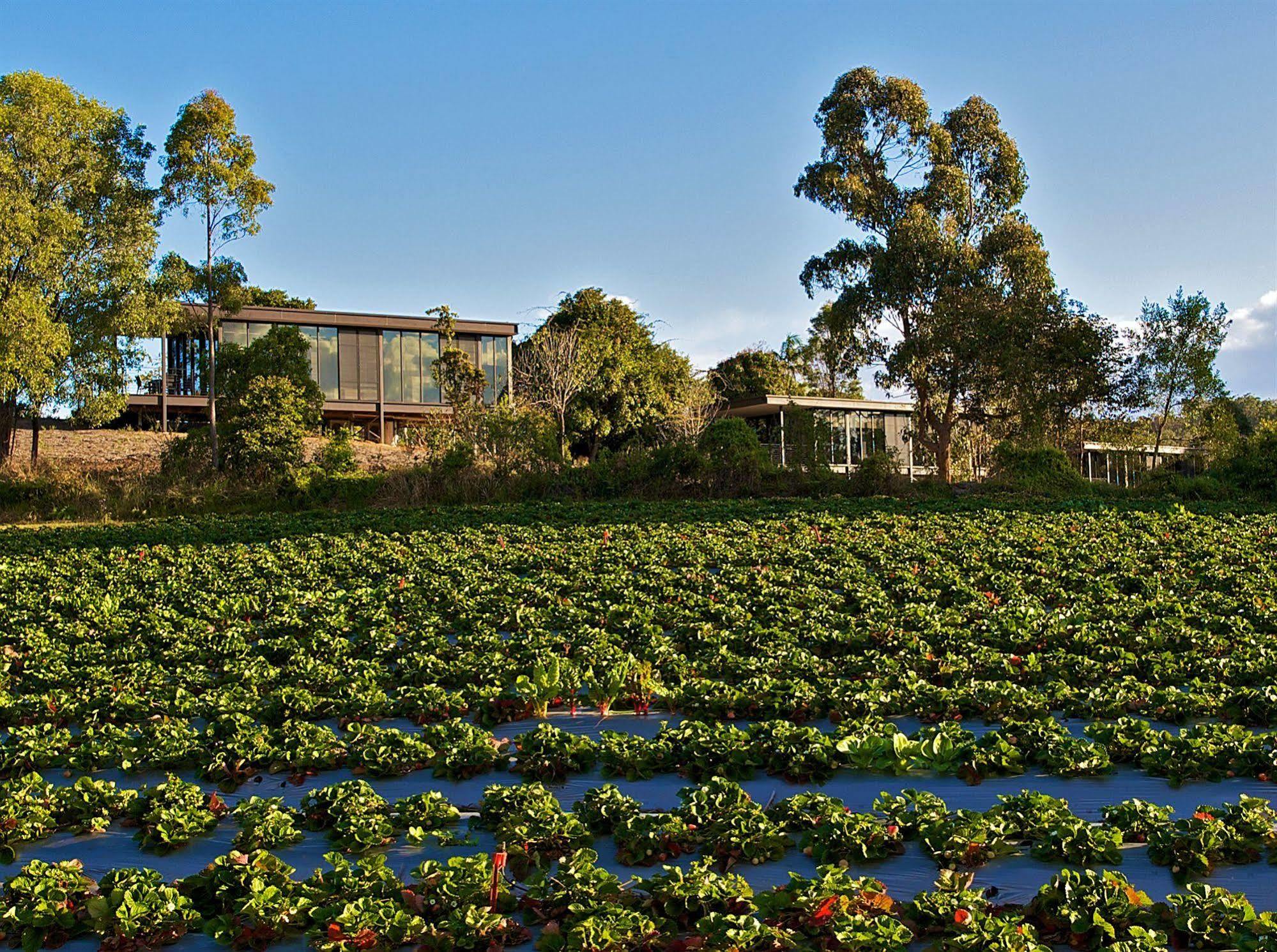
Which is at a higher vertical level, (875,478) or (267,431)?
(267,431)

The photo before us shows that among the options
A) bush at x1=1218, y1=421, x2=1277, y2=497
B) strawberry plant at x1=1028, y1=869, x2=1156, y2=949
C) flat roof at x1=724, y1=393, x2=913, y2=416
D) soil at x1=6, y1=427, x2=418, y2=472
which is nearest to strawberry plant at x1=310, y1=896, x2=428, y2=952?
strawberry plant at x1=1028, y1=869, x2=1156, y2=949

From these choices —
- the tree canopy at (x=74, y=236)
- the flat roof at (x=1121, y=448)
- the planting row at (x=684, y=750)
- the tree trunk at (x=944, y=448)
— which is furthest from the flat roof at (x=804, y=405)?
the planting row at (x=684, y=750)

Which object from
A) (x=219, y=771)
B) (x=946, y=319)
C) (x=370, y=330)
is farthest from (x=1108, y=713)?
(x=370, y=330)

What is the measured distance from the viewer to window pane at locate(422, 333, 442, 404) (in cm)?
3262

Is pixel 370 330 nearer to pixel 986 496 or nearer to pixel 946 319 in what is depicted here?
pixel 946 319

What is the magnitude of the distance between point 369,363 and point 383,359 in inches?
17.8

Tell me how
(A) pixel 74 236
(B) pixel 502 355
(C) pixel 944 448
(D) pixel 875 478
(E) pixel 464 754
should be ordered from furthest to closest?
(B) pixel 502 355, (C) pixel 944 448, (A) pixel 74 236, (D) pixel 875 478, (E) pixel 464 754

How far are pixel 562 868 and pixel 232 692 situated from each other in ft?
10.3

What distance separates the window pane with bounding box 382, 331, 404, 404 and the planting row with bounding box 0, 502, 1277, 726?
20613 millimetres

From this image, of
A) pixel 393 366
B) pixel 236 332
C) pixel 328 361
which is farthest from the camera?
pixel 393 366

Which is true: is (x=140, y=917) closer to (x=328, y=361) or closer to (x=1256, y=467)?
(x=1256, y=467)

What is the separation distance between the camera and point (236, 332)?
3136 centimetres

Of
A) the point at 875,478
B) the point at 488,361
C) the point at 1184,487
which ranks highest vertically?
the point at 488,361

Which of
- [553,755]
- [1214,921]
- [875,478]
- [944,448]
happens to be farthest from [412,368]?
[1214,921]
